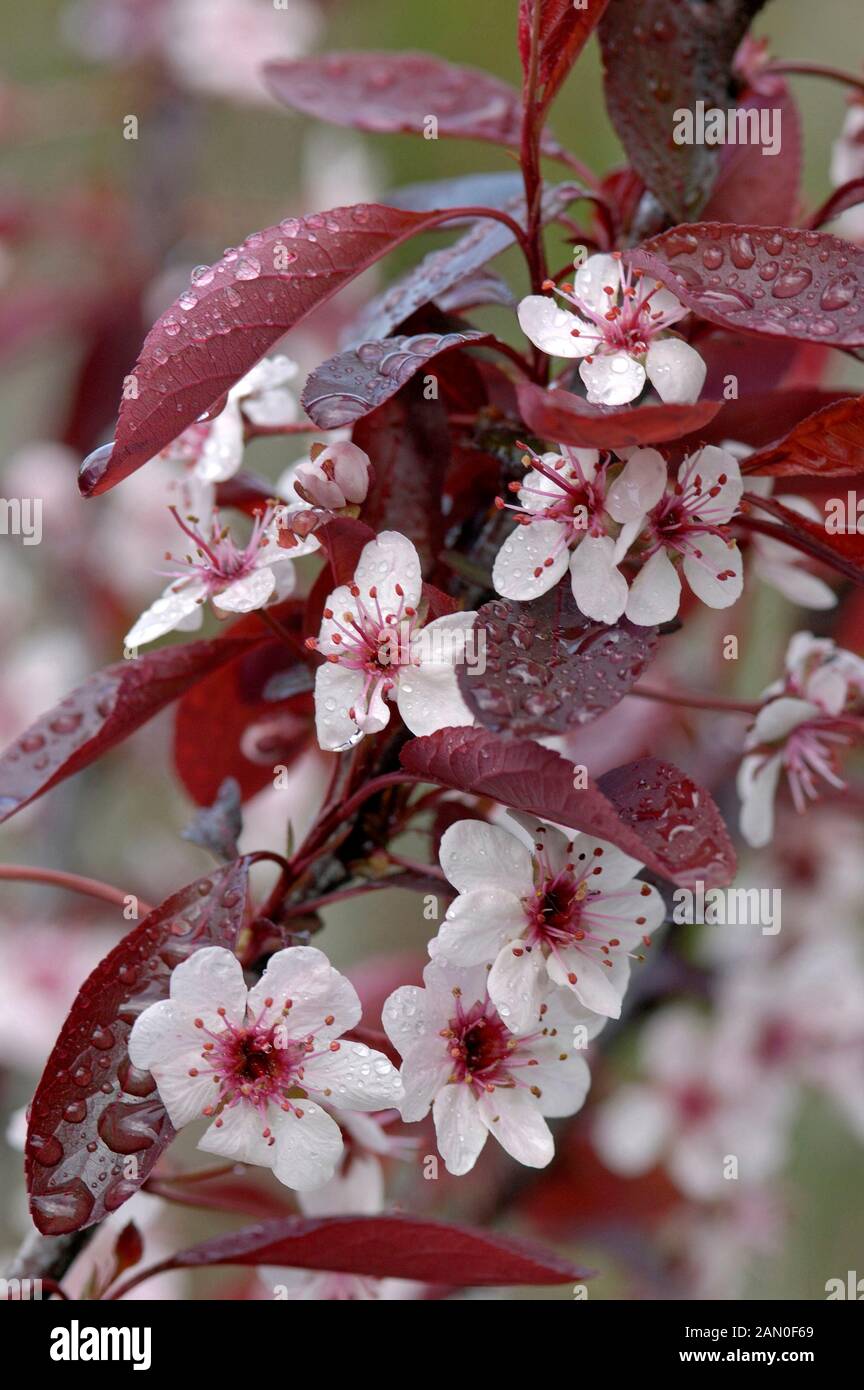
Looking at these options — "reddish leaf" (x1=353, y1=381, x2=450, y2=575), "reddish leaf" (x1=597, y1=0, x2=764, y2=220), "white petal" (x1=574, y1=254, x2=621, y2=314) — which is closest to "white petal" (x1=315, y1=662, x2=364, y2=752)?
"reddish leaf" (x1=353, y1=381, x2=450, y2=575)

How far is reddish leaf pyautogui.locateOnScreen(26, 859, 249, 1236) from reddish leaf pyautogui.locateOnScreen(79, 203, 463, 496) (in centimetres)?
20

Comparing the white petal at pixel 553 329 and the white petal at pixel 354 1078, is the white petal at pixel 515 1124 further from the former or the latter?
the white petal at pixel 553 329

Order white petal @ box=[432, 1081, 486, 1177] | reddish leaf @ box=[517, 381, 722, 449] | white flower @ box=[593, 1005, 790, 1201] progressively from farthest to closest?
white flower @ box=[593, 1005, 790, 1201], white petal @ box=[432, 1081, 486, 1177], reddish leaf @ box=[517, 381, 722, 449]

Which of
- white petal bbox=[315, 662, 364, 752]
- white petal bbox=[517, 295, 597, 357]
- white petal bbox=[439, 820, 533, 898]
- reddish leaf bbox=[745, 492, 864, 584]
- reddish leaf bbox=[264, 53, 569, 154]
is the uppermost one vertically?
reddish leaf bbox=[264, 53, 569, 154]

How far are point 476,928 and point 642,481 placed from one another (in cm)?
21

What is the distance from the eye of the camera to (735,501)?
0.61 metres

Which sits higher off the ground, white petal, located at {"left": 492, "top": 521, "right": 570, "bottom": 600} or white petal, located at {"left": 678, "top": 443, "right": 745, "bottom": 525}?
white petal, located at {"left": 678, "top": 443, "right": 745, "bottom": 525}

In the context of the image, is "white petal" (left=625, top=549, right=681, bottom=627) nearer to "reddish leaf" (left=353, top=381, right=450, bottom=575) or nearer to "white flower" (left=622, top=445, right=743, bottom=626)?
"white flower" (left=622, top=445, right=743, bottom=626)

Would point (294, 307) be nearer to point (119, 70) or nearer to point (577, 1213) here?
point (577, 1213)

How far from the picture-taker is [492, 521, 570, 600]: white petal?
61cm

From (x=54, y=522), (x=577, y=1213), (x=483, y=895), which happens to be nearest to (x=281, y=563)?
(x=483, y=895)

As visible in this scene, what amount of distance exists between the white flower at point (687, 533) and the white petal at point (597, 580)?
1 centimetres

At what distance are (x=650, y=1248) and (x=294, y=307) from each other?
Result: 1.18 metres

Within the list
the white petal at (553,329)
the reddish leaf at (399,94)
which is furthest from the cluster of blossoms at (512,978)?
the reddish leaf at (399,94)
